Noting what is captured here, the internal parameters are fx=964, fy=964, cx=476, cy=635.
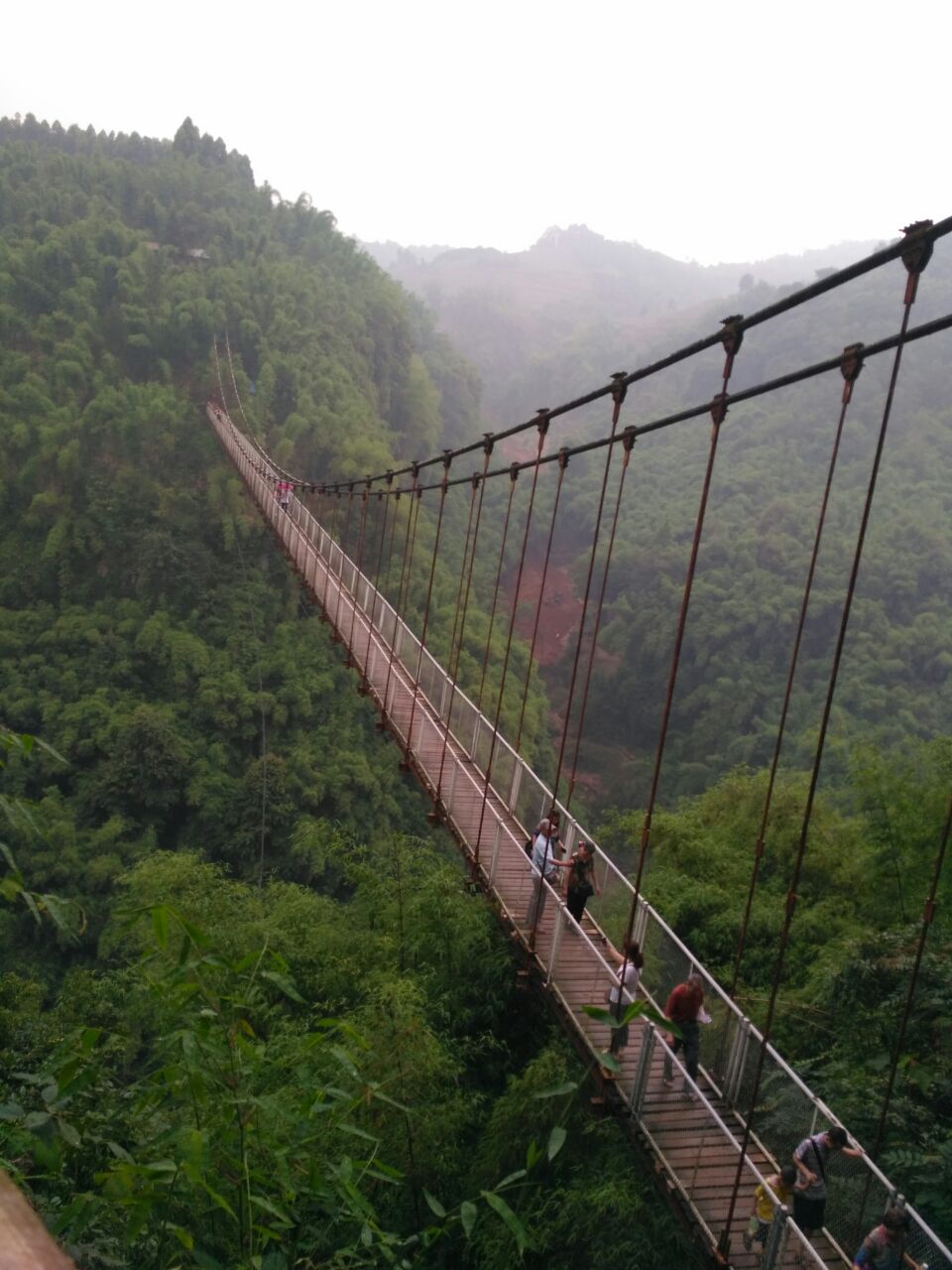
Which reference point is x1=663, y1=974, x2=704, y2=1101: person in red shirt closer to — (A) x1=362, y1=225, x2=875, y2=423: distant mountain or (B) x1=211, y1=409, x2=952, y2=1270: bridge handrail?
(B) x1=211, y1=409, x2=952, y2=1270: bridge handrail

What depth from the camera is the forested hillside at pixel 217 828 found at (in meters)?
1.19

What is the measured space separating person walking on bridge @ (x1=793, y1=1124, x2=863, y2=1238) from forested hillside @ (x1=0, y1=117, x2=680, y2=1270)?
27.4 inches

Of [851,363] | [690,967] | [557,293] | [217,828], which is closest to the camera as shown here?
[851,363]

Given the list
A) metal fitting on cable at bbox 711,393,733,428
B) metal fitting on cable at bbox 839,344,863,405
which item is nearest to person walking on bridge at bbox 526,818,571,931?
metal fitting on cable at bbox 711,393,733,428

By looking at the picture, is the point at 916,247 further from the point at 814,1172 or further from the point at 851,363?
the point at 814,1172

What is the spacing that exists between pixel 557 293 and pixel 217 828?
8303cm

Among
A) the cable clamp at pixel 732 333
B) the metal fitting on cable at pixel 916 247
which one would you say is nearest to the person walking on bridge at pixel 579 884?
the cable clamp at pixel 732 333

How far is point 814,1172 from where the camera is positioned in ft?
8.94

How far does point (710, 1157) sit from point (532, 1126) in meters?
1.94

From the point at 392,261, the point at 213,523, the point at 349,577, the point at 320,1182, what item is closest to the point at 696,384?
the point at 213,523

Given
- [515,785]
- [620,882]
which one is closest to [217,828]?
[515,785]

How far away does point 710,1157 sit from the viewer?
114 inches

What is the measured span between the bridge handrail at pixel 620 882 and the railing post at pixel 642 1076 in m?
0.35

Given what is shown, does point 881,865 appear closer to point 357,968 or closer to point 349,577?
point 357,968
